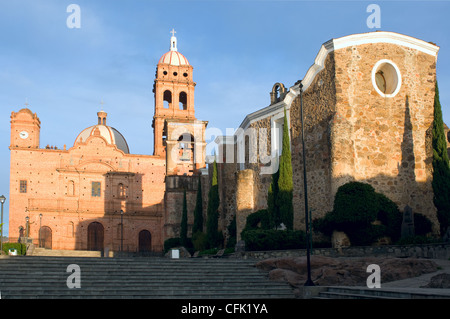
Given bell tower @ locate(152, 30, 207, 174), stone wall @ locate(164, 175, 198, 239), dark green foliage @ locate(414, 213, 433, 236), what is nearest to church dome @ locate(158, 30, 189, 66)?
bell tower @ locate(152, 30, 207, 174)

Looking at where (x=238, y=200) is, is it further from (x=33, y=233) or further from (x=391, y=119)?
(x=33, y=233)

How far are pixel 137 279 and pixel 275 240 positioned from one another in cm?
821

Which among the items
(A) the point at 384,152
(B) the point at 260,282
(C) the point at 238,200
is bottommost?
(B) the point at 260,282

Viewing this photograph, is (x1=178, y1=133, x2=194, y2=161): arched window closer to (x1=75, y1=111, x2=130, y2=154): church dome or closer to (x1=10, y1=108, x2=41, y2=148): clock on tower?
(x1=75, y1=111, x2=130, y2=154): church dome

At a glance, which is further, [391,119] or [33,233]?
[33,233]

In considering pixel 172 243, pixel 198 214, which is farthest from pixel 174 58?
pixel 172 243

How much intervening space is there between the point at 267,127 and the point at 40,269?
16.9 m

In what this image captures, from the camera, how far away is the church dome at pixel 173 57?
2313 inches

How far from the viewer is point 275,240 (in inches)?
949

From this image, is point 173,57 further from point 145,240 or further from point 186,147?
point 145,240

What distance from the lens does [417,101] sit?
25.7 m

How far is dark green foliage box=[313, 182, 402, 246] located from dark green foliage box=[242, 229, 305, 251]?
123cm

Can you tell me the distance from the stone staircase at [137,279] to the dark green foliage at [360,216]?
471cm
